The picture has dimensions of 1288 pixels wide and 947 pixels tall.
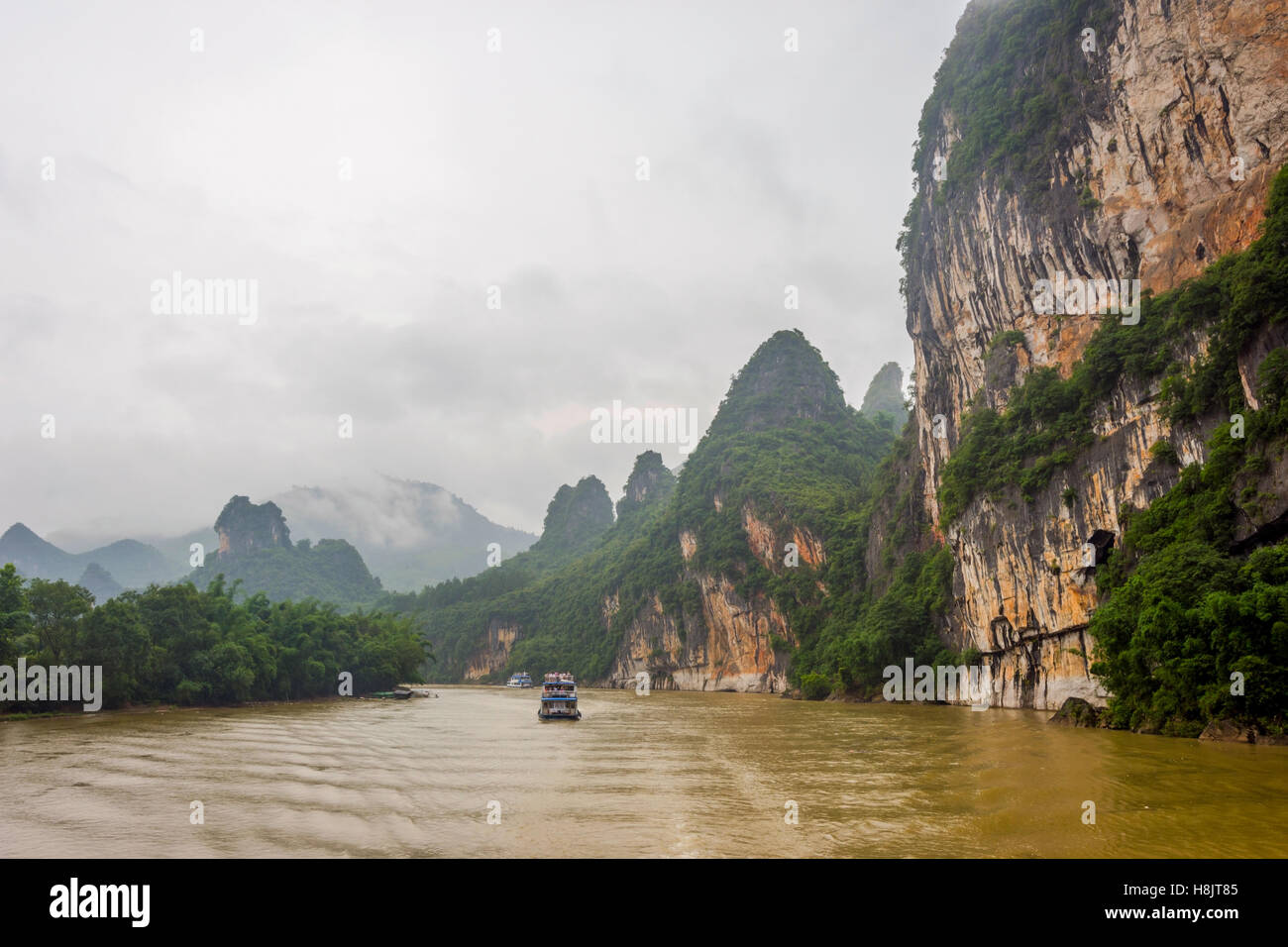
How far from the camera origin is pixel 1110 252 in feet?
97.6

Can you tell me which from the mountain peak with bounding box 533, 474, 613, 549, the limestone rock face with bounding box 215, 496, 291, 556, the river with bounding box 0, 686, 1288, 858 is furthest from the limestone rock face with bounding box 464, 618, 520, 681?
the river with bounding box 0, 686, 1288, 858

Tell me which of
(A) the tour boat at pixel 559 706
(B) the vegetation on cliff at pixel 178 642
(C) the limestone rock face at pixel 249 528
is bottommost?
(A) the tour boat at pixel 559 706

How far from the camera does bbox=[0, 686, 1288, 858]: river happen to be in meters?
9.36

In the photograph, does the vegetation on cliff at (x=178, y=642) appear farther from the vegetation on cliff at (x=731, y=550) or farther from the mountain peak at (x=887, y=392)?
the mountain peak at (x=887, y=392)

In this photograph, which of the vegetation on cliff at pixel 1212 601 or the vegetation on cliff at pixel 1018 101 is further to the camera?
the vegetation on cliff at pixel 1018 101

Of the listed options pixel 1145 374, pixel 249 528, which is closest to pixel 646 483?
pixel 249 528

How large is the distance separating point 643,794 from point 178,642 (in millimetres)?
30442

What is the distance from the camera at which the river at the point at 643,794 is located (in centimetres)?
936

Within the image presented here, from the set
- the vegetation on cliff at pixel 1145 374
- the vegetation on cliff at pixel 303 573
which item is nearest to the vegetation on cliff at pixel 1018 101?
the vegetation on cliff at pixel 1145 374

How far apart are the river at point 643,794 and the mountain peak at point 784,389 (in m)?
69.8

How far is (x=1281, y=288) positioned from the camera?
65.9ft

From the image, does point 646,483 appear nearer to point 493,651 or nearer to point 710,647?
point 493,651

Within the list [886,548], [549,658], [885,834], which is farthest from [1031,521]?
[549,658]
